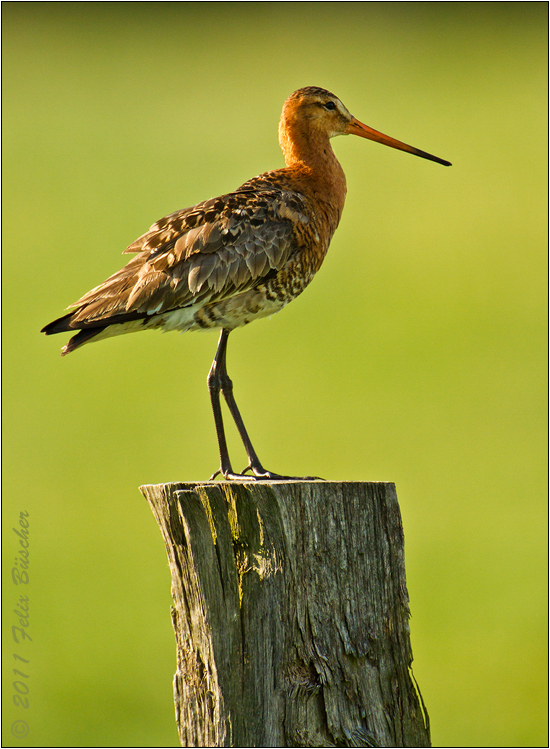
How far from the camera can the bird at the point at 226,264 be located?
571 centimetres

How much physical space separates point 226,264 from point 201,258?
18cm

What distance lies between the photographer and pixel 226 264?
5.93 m

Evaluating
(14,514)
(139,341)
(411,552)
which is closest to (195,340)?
(139,341)

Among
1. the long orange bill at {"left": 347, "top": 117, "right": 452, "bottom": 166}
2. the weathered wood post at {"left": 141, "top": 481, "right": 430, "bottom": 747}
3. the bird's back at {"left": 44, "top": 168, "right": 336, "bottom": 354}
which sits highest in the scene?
the long orange bill at {"left": 347, "top": 117, "right": 452, "bottom": 166}

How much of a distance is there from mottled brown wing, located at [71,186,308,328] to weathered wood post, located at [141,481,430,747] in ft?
5.86

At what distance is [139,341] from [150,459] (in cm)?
841

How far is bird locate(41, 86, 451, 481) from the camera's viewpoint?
5711 millimetres

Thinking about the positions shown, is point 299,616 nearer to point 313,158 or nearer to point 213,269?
point 213,269

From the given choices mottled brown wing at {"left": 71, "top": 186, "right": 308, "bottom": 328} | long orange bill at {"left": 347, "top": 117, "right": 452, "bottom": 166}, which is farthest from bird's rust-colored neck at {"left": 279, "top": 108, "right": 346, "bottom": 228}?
mottled brown wing at {"left": 71, "top": 186, "right": 308, "bottom": 328}

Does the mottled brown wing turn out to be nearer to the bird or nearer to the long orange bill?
the bird

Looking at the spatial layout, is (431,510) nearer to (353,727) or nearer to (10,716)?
(10,716)

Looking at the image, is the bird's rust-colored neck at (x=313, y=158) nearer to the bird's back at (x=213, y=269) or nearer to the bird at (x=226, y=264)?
the bird at (x=226, y=264)

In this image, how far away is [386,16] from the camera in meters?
35.2

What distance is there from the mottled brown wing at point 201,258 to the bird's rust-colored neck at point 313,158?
1.88ft
